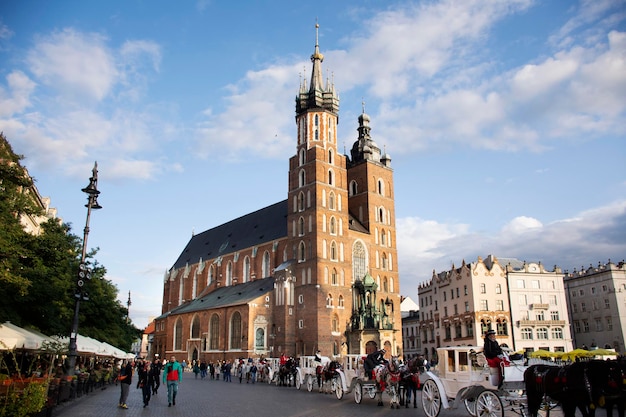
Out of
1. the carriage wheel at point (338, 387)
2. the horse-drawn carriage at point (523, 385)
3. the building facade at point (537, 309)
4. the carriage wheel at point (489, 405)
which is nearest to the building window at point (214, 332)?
the building facade at point (537, 309)

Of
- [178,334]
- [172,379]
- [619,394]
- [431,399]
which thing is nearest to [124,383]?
[172,379]

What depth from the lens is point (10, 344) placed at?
15.9 meters

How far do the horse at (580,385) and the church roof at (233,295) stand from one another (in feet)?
134

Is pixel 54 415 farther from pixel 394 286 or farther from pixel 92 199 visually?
pixel 394 286

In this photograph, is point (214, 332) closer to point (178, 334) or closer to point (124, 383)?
point (178, 334)

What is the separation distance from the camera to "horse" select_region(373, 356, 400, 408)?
55.4ft

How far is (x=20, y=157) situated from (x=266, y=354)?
3571cm

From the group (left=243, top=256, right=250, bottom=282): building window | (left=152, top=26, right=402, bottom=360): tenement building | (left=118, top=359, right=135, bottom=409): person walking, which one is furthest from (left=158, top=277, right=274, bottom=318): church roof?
(left=118, top=359, right=135, bottom=409): person walking

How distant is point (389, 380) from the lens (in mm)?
16969

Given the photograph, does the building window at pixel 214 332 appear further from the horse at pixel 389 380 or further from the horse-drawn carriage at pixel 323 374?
the horse at pixel 389 380

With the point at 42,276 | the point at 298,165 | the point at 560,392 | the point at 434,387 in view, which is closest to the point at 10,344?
the point at 42,276

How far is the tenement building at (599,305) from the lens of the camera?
56094 millimetres

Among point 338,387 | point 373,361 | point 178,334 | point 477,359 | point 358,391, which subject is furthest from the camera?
point 178,334

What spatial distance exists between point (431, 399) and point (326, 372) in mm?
9538
